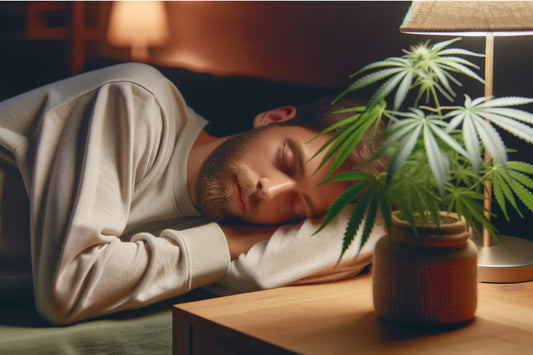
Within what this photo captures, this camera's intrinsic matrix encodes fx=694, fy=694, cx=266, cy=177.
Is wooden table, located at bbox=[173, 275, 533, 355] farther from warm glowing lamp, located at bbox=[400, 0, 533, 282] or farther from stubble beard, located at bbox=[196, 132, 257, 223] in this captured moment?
stubble beard, located at bbox=[196, 132, 257, 223]

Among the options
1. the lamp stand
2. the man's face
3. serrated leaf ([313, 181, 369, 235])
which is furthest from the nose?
serrated leaf ([313, 181, 369, 235])

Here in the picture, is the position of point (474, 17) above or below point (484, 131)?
above

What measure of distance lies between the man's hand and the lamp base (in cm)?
44

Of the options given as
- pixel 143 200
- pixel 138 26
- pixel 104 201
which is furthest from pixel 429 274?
pixel 138 26

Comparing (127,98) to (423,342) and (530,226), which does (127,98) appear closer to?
(423,342)

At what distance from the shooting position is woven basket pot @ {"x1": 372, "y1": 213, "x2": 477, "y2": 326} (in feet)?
3.20

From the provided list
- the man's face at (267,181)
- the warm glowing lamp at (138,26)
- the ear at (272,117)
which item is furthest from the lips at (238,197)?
the warm glowing lamp at (138,26)

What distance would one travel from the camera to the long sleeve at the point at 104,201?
1239 mm

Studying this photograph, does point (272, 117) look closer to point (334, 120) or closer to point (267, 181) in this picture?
point (334, 120)

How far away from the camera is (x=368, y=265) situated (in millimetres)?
1470

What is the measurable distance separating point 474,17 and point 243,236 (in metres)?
0.63

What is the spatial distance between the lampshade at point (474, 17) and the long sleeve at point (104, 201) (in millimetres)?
568

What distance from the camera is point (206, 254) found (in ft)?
4.40

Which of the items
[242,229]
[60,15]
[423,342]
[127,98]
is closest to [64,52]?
[60,15]
